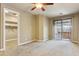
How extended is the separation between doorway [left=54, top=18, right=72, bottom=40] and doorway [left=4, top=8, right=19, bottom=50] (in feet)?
6.78

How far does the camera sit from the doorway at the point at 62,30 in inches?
218

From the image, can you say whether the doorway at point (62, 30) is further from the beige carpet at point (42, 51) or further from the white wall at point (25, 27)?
the white wall at point (25, 27)

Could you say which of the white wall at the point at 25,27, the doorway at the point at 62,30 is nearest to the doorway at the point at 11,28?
the white wall at the point at 25,27

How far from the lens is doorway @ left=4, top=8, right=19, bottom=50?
4.23 metres

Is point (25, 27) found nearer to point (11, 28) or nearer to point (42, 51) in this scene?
point (11, 28)

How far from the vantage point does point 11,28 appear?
4527mm

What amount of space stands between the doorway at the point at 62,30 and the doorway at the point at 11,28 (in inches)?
81.4

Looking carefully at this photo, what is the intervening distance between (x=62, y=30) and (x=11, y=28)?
2.48 m

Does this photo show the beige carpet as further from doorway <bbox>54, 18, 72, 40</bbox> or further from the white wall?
the white wall

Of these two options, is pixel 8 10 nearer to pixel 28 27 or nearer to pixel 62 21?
pixel 28 27

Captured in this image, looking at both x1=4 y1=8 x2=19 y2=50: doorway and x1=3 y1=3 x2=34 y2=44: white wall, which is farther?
x1=3 y1=3 x2=34 y2=44: white wall

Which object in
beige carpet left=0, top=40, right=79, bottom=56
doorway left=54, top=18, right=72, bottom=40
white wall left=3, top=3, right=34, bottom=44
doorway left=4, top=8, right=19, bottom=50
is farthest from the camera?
doorway left=54, top=18, right=72, bottom=40

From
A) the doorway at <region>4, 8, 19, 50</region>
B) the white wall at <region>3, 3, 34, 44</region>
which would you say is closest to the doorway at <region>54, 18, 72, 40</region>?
the white wall at <region>3, 3, 34, 44</region>

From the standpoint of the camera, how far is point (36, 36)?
21.0ft
